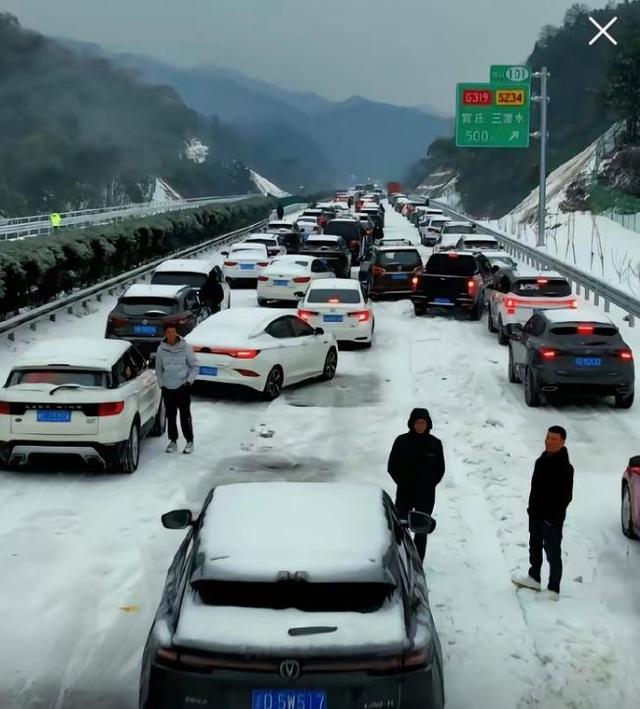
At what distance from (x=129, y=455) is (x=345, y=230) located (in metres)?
31.0

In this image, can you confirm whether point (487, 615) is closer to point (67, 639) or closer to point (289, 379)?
point (67, 639)

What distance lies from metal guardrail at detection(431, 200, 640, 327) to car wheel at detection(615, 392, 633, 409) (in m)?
6.61

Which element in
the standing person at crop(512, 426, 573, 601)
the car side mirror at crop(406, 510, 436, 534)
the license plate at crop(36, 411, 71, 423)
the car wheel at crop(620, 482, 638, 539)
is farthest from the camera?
the license plate at crop(36, 411, 71, 423)

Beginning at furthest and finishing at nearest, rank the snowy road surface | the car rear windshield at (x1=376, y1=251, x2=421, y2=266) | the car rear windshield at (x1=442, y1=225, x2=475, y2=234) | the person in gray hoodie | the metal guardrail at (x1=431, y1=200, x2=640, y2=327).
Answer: the car rear windshield at (x1=442, y1=225, x2=475, y2=234) < the car rear windshield at (x1=376, y1=251, x2=421, y2=266) < the metal guardrail at (x1=431, y1=200, x2=640, y2=327) < the person in gray hoodie < the snowy road surface

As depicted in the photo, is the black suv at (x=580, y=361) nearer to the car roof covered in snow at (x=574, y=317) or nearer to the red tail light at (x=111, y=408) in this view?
the car roof covered in snow at (x=574, y=317)

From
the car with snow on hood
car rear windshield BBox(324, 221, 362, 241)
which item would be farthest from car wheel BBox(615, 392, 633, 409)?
car rear windshield BBox(324, 221, 362, 241)

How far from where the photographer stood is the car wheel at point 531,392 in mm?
16378

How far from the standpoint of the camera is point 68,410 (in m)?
11.9

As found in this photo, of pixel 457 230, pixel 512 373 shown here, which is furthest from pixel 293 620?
pixel 457 230

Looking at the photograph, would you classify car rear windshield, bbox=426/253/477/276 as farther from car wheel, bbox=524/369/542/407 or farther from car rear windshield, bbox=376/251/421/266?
car wheel, bbox=524/369/542/407

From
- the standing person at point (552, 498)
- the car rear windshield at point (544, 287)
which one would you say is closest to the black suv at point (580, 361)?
the car rear windshield at point (544, 287)

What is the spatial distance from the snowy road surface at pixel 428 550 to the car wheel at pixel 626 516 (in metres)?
0.10

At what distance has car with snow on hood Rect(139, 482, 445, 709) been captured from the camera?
5.15 meters

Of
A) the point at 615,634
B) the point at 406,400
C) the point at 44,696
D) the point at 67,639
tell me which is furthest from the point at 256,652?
the point at 406,400
